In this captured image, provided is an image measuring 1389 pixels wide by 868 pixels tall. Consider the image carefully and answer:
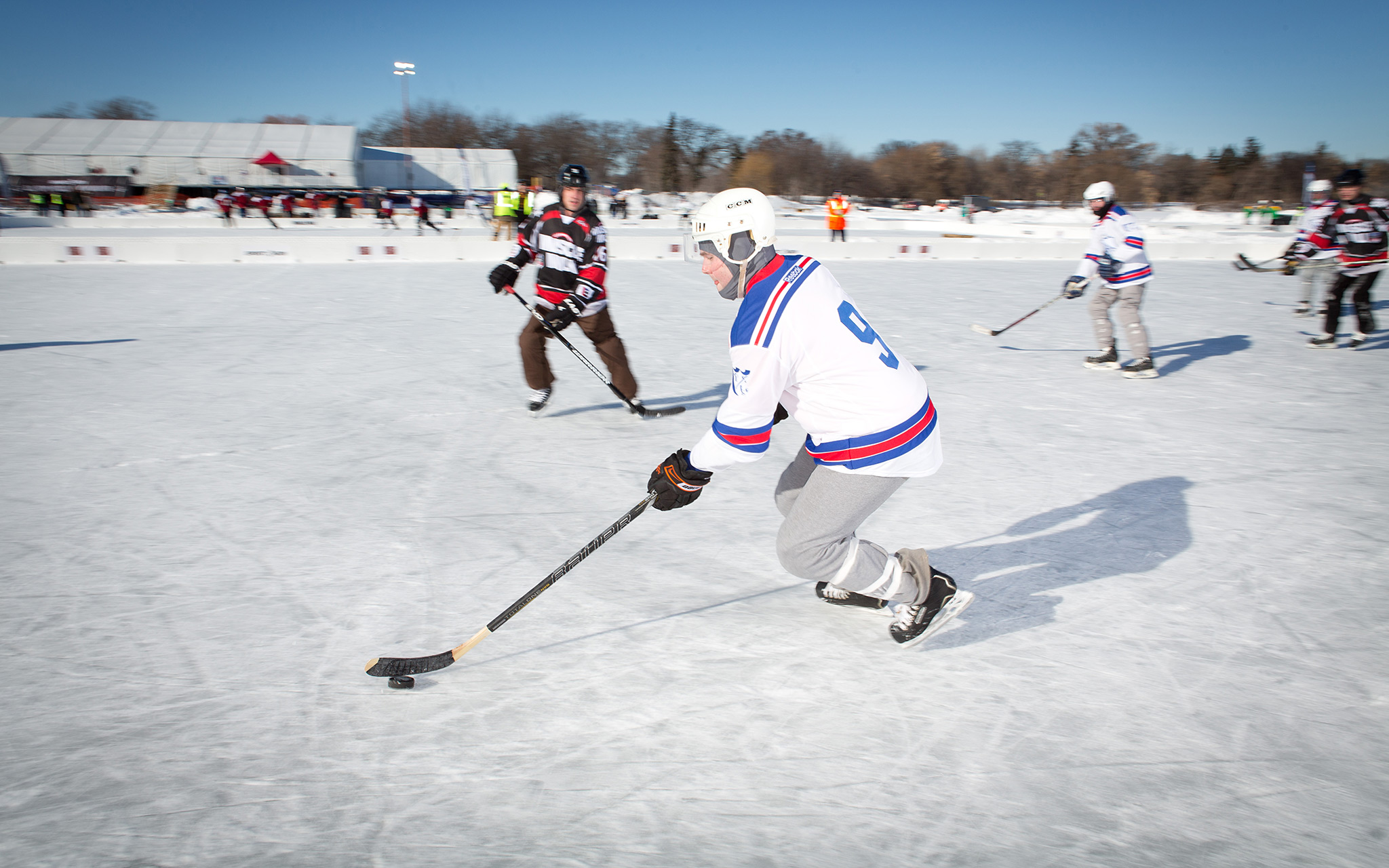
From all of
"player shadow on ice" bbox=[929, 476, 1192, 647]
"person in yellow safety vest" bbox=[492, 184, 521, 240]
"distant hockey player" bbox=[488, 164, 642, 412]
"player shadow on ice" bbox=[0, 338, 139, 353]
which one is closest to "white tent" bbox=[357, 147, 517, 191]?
"person in yellow safety vest" bbox=[492, 184, 521, 240]

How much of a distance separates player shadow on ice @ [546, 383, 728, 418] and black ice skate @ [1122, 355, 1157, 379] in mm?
3510

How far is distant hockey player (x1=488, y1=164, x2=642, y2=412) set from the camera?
5.24 m

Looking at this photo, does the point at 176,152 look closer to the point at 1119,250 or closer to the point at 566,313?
the point at 566,313

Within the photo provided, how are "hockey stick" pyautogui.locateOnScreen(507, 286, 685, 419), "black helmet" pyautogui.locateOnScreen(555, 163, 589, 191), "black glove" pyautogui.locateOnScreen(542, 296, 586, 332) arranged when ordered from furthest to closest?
"hockey stick" pyautogui.locateOnScreen(507, 286, 685, 419)
"black glove" pyautogui.locateOnScreen(542, 296, 586, 332)
"black helmet" pyautogui.locateOnScreen(555, 163, 589, 191)

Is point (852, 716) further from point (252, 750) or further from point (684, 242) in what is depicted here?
point (684, 242)

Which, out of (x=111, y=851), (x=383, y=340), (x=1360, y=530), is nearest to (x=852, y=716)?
(x=111, y=851)

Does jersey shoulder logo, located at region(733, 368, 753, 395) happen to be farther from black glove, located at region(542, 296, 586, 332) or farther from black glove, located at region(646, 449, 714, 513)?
black glove, located at region(542, 296, 586, 332)

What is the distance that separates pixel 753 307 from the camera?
2316mm

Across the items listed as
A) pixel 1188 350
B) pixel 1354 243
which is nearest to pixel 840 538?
pixel 1188 350

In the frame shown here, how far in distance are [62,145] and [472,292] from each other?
173 ft

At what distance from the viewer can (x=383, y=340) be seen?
8.11 metres

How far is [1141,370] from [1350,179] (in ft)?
10.2

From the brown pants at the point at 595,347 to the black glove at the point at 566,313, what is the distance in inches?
3.9

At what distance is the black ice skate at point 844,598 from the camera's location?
3059 mm
